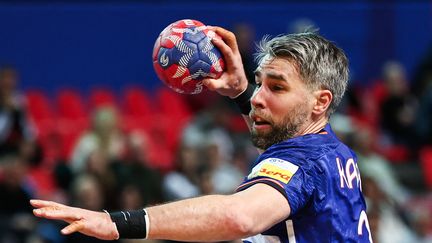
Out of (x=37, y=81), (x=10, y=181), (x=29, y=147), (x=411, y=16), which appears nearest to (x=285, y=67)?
(x=10, y=181)

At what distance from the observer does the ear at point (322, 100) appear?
187 inches

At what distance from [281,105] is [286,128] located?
0.12 meters

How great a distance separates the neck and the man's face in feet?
0.06

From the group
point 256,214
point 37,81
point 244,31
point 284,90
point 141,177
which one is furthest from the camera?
point 37,81

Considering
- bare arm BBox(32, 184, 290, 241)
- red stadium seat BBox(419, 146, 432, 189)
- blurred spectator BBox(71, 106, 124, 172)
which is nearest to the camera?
bare arm BBox(32, 184, 290, 241)

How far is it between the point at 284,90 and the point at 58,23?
481 inches

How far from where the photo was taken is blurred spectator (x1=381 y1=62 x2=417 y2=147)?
15.0 metres

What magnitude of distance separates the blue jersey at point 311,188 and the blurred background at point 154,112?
376 cm

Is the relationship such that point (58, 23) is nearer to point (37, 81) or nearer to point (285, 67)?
point (37, 81)

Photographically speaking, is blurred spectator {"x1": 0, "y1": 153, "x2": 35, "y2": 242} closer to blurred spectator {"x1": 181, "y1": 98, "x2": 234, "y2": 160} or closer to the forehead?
blurred spectator {"x1": 181, "y1": 98, "x2": 234, "y2": 160}

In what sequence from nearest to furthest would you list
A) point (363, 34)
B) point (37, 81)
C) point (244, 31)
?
point (244, 31) < point (37, 81) < point (363, 34)

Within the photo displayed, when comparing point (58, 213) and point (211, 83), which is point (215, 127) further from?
point (58, 213)

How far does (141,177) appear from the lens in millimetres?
11266

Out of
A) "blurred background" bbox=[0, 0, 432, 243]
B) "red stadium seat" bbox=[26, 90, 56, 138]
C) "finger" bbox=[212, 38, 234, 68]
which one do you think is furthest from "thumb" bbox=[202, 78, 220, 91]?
"red stadium seat" bbox=[26, 90, 56, 138]
